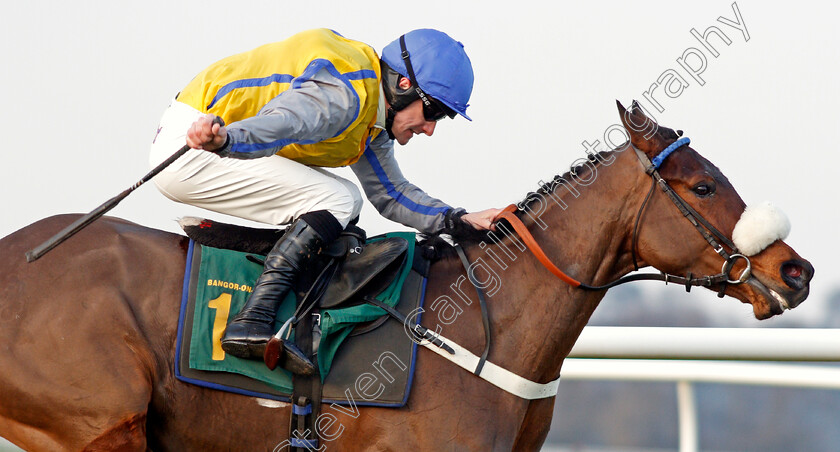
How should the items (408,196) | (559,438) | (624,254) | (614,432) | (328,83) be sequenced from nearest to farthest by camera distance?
(328,83) < (624,254) < (408,196) < (559,438) < (614,432)

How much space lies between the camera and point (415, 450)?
291cm

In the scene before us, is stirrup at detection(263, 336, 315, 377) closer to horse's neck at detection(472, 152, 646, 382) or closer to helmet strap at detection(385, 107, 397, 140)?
horse's neck at detection(472, 152, 646, 382)

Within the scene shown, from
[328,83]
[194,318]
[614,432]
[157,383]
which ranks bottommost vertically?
[614,432]

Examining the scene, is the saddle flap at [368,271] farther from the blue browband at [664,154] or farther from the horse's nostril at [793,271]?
the horse's nostril at [793,271]

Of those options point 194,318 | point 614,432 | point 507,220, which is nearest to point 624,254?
point 507,220

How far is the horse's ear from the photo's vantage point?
10.6ft

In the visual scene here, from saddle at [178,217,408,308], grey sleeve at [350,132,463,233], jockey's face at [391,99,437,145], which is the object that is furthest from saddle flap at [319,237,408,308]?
grey sleeve at [350,132,463,233]

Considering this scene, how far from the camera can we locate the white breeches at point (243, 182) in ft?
10.3

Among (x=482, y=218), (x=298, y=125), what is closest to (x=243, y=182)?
(x=298, y=125)

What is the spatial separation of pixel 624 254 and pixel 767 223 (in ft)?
1.72

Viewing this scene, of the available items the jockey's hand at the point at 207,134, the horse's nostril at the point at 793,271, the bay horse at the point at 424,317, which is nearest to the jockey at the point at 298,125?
the jockey's hand at the point at 207,134

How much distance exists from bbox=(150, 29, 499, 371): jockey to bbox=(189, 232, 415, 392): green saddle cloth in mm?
62

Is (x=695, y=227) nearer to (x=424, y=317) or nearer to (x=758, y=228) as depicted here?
(x=758, y=228)

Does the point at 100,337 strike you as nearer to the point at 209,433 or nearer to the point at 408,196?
the point at 209,433
